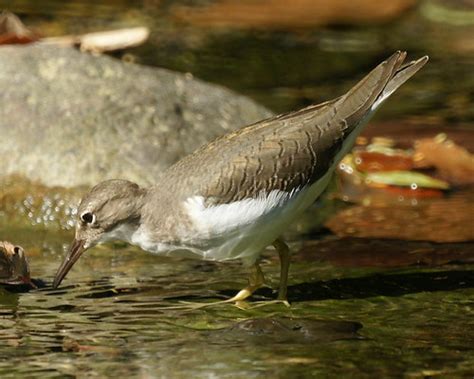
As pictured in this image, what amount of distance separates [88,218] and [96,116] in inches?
103

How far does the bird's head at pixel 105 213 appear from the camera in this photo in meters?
7.81

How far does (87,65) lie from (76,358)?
4.65 m

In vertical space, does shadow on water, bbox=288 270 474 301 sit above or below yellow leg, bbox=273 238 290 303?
below

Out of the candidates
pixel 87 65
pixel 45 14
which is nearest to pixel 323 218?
pixel 87 65

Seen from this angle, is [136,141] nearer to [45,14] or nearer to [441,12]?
[45,14]

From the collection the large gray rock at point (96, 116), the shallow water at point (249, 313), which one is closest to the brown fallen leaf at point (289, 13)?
the shallow water at point (249, 313)

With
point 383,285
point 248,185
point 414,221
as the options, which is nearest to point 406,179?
point 414,221

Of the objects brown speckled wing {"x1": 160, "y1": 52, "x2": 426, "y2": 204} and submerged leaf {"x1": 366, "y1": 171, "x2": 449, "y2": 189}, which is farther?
Answer: submerged leaf {"x1": 366, "y1": 171, "x2": 449, "y2": 189}

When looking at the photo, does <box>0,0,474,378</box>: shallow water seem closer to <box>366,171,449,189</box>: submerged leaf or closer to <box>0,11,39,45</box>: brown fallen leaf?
<box>366,171,449,189</box>: submerged leaf

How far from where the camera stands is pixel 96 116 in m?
10.3

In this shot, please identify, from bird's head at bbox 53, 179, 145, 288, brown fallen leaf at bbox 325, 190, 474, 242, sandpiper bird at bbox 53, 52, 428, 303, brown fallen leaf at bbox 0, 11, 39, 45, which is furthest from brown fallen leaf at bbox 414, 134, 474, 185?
bird's head at bbox 53, 179, 145, 288

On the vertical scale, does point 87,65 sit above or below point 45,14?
below

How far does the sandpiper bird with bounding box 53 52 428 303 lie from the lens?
757 cm

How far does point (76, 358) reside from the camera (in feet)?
21.8
